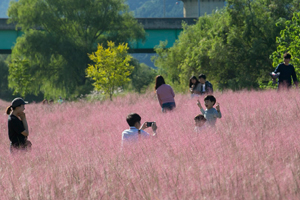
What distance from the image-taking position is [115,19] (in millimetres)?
36500

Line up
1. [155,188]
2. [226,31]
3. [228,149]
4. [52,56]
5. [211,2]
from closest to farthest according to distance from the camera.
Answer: [155,188] < [228,149] < [226,31] < [52,56] < [211,2]

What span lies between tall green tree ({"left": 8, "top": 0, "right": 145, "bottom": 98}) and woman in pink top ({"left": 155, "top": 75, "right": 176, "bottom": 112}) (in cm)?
2461

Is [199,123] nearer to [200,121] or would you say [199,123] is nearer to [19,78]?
[200,121]

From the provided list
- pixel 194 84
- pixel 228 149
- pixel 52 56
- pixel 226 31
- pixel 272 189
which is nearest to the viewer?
pixel 272 189

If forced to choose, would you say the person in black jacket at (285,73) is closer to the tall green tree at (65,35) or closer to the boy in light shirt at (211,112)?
the boy in light shirt at (211,112)

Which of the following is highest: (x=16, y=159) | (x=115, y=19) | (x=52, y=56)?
(x=115, y=19)

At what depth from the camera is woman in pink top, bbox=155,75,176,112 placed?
459 inches

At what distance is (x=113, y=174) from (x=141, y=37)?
1326 inches

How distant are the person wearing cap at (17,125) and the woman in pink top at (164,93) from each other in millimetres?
4780

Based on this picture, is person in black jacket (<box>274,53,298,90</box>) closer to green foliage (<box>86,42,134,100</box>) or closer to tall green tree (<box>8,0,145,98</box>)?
green foliage (<box>86,42,134,100</box>)

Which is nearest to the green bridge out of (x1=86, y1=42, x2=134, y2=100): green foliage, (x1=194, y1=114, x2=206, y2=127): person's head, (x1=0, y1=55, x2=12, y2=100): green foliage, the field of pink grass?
(x1=86, y1=42, x2=134, y2=100): green foliage

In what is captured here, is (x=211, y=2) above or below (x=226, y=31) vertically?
above

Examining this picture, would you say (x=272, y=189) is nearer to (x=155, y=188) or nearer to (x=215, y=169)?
(x=215, y=169)

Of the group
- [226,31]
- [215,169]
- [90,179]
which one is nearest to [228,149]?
[215,169]
